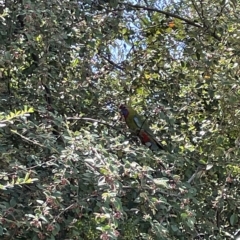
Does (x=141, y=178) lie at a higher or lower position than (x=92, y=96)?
lower

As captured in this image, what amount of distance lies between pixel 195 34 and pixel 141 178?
49.0 inches

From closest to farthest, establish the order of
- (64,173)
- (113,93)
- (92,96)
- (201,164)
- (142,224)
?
1. (64,173)
2. (142,224)
3. (201,164)
4. (92,96)
5. (113,93)

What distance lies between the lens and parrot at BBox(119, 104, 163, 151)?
2.60 meters

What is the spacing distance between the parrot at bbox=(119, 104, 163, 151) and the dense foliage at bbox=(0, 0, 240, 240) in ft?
0.15

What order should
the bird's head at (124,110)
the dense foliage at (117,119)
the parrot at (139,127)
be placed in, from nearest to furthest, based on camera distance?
1. the dense foliage at (117,119)
2. the parrot at (139,127)
3. the bird's head at (124,110)

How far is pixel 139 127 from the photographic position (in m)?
2.66

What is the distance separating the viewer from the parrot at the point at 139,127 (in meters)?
2.60

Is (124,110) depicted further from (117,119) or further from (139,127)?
(139,127)

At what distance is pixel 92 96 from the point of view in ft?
9.03

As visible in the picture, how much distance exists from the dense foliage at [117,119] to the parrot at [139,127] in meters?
0.04

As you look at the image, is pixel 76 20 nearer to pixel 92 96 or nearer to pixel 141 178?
pixel 92 96

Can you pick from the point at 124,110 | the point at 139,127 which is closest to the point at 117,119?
the point at 124,110

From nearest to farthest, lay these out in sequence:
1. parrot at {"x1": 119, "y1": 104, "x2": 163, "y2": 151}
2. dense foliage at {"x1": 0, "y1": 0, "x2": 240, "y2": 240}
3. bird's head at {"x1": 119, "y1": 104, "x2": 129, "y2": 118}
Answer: dense foliage at {"x1": 0, "y1": 0, "x2": 240, "y2": 240} < parrot at {"x1": 119, "y1": 104, "x2": 163, "y2": 151} < bird's head at {"x1": 119, "y1": 104, "x2": 129, "y2": 118}

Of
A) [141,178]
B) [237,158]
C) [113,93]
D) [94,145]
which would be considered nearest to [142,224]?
[141,178]
